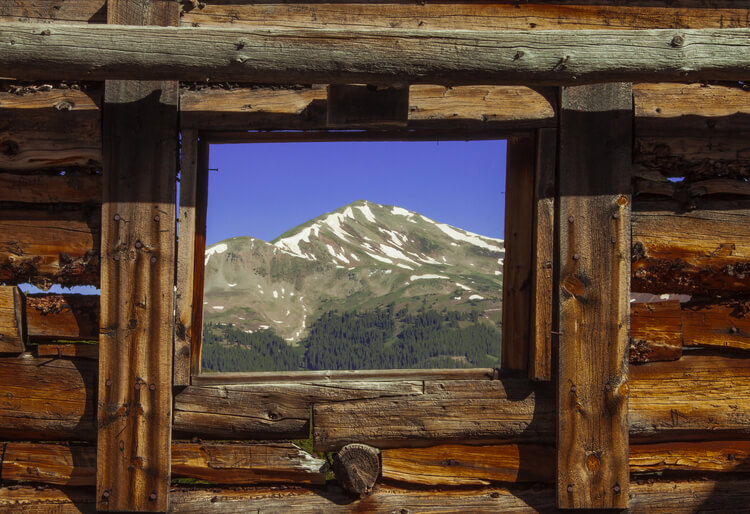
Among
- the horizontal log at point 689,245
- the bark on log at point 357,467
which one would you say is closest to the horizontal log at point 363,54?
the horizontal log at point 689,245

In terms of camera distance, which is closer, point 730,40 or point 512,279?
point 730,40

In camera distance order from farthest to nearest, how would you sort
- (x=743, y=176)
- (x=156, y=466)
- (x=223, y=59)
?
(x=743, y=176), (x=156, y=466), (x=223, y=59)

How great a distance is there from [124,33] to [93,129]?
674 millimetres

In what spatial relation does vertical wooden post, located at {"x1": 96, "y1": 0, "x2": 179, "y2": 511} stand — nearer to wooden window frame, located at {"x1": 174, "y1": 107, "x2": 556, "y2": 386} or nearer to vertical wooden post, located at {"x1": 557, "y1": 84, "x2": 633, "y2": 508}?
wooden window frame, located at {"x1": 174, "y1": 107, "x2": 556, "y2": 386}

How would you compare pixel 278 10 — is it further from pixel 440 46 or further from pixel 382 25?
pixel 440 46

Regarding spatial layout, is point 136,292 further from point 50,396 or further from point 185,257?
point 50,396

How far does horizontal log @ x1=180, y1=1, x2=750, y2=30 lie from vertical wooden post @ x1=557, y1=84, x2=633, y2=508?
20.2 inches

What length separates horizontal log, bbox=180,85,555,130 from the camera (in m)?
3.29

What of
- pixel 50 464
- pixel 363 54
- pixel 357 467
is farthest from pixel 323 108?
pixel 50 464

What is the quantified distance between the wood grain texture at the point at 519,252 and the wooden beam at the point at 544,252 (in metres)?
0.15

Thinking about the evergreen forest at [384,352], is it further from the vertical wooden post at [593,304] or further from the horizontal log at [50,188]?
the vertical wooden post at [593,304]

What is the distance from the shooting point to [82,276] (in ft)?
11.1

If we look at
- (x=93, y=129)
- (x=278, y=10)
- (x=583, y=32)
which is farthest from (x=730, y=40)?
(x=93, y=129)

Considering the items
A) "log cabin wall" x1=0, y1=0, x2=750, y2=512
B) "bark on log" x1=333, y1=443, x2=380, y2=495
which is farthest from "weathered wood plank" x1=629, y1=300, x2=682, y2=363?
"bark on log" x1=333, y1=443, x2=380, y2=495
